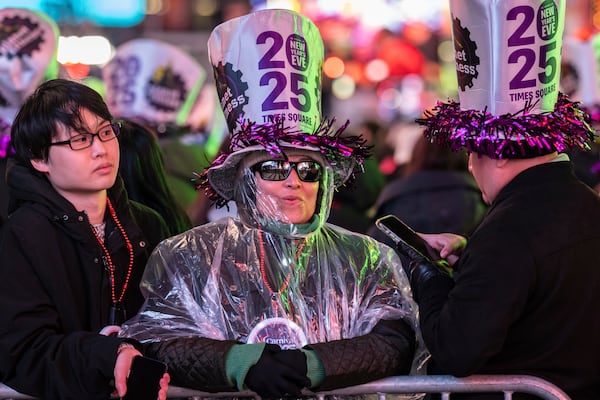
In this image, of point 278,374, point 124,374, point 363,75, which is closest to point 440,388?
point 278,374

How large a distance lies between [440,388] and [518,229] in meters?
0.60

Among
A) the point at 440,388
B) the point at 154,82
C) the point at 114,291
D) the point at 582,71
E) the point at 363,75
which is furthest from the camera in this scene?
the point at 363,75

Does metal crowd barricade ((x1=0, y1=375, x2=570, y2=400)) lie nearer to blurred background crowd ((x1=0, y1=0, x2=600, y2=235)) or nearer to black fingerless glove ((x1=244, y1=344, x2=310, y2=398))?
black fingerless glove ((x1=244, y1=344, x2=310, y2=398))

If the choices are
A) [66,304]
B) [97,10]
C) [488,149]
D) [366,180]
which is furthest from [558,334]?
[97,10]

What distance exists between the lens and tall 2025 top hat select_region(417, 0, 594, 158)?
350cm

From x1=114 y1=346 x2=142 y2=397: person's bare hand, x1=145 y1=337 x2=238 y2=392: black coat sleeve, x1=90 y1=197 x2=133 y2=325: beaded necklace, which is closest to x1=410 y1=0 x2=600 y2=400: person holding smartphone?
x1=145 y1=337 x2=238 y2=392: black coat sleeve

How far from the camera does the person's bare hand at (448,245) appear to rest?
153 inches

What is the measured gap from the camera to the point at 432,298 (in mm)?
3521

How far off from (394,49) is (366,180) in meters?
23.7

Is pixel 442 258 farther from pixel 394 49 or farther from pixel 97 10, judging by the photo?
pixel 394 49

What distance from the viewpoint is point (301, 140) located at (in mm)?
3709

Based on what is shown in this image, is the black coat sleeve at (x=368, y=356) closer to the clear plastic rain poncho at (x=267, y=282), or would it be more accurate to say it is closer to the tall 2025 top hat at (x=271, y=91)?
the clear plastic rain poncho at (x=267, y=282)

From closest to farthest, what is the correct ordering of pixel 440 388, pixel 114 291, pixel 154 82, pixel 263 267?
pixel 440 388 < pixel 263 267 < pixel 114 291 < pixel 154 82

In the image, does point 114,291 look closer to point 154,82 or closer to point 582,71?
point 582,71
